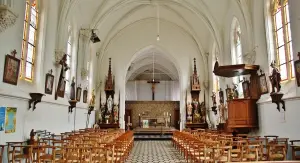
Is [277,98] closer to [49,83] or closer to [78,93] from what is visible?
[49,83]

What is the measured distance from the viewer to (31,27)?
1029 centimetres

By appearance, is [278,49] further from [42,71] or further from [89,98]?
[89,98]

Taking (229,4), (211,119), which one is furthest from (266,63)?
(211,119)

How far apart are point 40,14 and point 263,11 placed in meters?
9.67

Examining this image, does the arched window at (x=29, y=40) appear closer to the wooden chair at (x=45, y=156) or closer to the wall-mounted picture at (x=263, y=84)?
the wooden chair at (x=45, y=156)

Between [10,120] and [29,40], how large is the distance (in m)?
3.52

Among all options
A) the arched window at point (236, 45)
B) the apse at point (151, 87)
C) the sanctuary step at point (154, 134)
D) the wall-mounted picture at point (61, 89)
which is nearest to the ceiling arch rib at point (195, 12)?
the arched window at point (236, 45)

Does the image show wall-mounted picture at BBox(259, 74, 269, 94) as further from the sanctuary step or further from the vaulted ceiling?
the sanctuary step

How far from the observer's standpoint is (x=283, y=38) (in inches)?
403

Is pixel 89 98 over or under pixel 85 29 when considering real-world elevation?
under

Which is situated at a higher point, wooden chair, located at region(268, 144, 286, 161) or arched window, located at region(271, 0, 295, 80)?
arched window, located at region(271, 0, 295, 80)

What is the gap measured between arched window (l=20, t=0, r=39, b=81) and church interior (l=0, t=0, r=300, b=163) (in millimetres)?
39

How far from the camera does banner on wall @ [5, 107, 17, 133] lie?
786cm

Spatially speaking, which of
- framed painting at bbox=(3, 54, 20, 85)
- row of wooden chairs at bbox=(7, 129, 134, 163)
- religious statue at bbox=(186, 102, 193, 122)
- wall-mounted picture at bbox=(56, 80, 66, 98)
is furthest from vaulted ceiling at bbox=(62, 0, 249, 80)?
row of wooden chairs at bbox=(7, 129, 134, 163)
